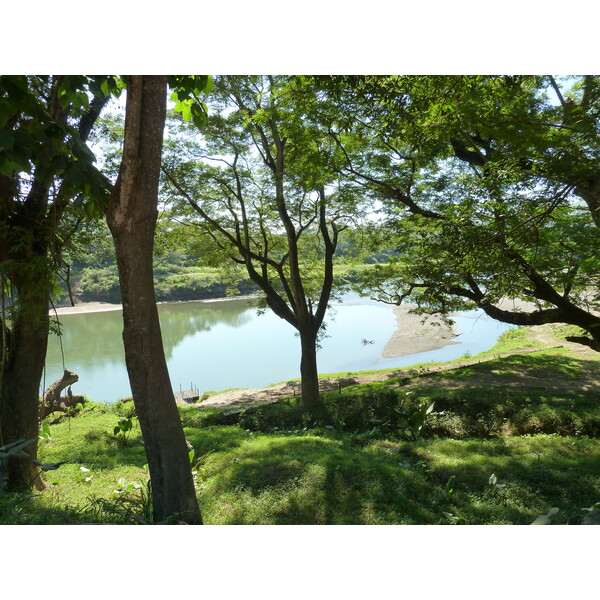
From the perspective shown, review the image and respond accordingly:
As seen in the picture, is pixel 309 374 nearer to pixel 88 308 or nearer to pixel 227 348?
pixel 227 348

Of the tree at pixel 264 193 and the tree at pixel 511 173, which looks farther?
the tree at pixel 264 193

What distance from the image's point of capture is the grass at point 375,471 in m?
2.00

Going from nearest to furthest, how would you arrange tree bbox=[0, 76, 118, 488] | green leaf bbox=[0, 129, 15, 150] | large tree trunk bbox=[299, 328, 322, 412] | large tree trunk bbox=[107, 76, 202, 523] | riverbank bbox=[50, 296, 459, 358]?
green leaf bbox=[0, 129, 15, 150] → large tree trunk bbox=[107, 76, 202, 523] → tree bbox=[0, 76, 118, 488] → large tree trunk bbox=[299, 328, 322, 412] → riverbank bbox=[50, 296, 459, 358]

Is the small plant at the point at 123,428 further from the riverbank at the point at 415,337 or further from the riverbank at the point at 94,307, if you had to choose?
the riverbank at the point at 94,307

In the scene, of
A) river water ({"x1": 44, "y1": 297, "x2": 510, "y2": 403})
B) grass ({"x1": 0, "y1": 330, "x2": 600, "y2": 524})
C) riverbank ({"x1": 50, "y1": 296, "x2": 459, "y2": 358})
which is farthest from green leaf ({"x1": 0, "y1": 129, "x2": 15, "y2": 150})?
riverbank ({"x1": 50, "y1": 296, "x2": 459, "y2": 358})

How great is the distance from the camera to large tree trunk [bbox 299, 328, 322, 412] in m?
5.48

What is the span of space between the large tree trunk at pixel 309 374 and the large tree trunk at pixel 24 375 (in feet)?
11.3

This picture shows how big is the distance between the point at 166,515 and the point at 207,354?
9.92 m

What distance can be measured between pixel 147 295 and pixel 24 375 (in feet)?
3.73

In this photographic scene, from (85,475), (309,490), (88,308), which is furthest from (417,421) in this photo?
(88,308)

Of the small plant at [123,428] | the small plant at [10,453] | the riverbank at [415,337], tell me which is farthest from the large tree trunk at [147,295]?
the riverbank at [415,337]

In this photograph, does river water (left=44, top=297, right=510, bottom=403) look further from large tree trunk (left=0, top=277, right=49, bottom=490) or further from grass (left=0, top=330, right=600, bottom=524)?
large tree trunk (left=0, top=277, right=49, bottom=490)

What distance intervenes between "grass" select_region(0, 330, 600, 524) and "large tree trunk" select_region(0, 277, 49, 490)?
0.74 ft

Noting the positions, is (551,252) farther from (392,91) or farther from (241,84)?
(241,84)
